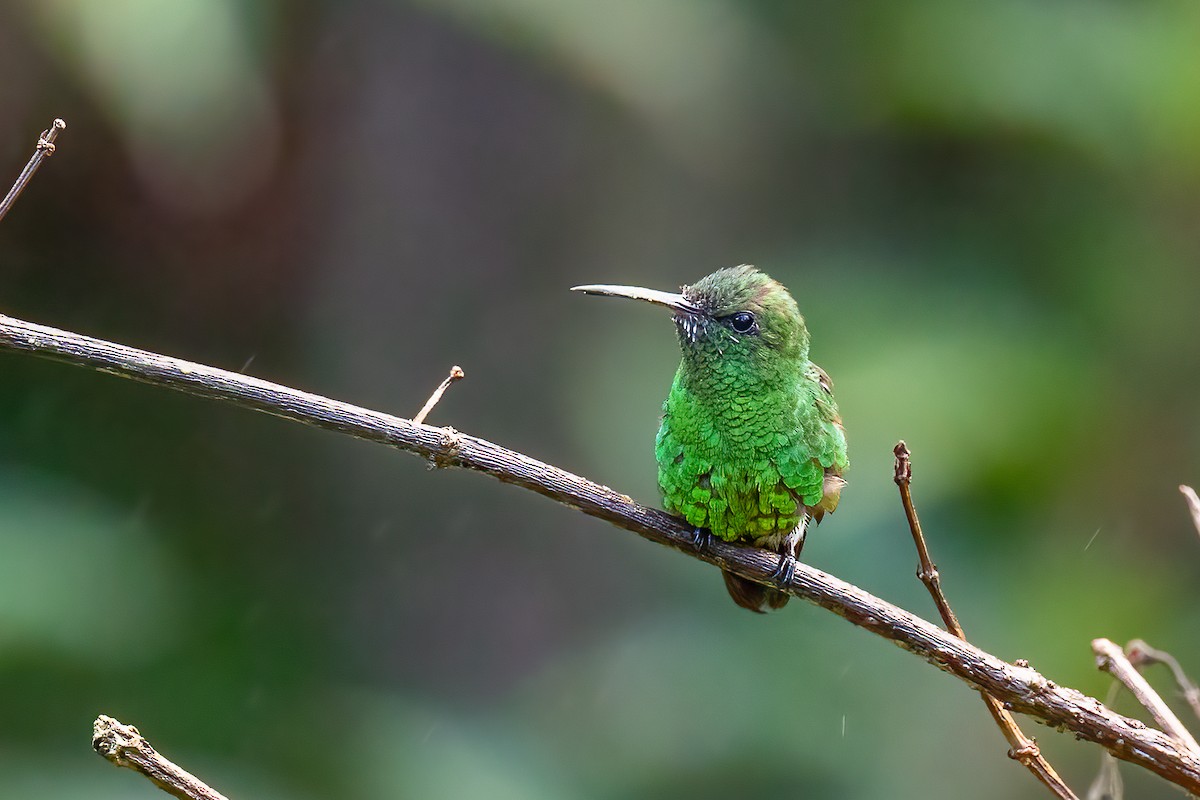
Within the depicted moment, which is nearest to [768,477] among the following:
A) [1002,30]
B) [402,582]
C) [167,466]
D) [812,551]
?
[812,551]

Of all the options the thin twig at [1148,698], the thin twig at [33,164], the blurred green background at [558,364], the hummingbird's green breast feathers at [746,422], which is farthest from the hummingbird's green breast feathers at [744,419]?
the blurred green background at [558,364]

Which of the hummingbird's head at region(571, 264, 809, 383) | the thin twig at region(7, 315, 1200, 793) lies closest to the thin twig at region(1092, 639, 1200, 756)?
the thin twig at region(7, 315, 1200, 793)

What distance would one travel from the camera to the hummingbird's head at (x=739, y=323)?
351 centimetres

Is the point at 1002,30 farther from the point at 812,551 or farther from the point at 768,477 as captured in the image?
the point at 768,477

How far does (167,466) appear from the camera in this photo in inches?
243

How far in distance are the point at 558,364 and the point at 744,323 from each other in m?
4.16

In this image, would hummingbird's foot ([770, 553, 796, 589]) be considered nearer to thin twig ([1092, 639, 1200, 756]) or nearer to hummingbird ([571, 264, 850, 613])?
hummingbird ([571, 264, 850, 613])

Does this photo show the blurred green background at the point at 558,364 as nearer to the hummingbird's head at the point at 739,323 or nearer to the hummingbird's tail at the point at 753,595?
the hummingbird's tail at the point at 753,595

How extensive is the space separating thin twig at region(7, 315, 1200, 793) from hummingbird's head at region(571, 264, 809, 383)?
0.71m

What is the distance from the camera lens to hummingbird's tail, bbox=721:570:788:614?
3615 millimetres

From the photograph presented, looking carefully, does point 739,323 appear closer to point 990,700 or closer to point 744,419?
point 744,419

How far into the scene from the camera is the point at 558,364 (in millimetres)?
7633

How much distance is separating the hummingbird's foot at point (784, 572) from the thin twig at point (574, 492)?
0.07 meters

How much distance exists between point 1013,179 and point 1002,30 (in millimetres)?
929
